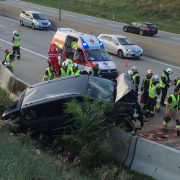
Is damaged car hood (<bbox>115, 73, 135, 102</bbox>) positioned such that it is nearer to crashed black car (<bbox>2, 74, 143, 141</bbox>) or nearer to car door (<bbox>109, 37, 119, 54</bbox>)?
crashed black car (<bbox>2, 74, 143, 141</bbox>)

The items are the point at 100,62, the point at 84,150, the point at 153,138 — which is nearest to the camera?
the point at 84,150

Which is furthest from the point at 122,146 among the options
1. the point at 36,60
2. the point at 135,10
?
the point at 135,10

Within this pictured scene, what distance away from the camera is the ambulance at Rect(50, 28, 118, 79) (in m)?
13.4

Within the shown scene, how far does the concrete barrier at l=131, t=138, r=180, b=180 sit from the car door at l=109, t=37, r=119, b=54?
45.6 feet

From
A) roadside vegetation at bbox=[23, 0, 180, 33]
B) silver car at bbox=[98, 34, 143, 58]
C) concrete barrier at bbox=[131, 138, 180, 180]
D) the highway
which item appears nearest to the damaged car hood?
concrete barrier at bbox=[131, 138, 180, 180]

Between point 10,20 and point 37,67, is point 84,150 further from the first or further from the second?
point 10,20

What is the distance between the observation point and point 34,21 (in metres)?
28.1

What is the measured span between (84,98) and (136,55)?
1332 cm

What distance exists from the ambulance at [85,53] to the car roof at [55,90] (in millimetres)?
5267

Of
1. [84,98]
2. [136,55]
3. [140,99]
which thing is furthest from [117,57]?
[84,98]

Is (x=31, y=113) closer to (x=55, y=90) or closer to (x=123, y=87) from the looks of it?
(x=55, y=90)

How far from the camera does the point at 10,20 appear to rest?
3294cm

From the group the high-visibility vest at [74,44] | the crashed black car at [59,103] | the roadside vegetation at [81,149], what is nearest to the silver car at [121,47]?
the high-visibility vest at [74,44]

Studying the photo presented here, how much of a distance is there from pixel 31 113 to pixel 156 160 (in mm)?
3177
